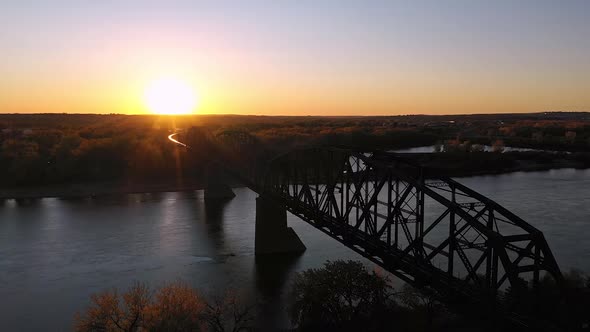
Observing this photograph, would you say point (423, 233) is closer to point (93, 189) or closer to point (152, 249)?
point (152, 249)

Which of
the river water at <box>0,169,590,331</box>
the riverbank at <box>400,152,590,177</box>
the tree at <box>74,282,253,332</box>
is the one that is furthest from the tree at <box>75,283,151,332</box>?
the riverbank at <box>400,152,590,177</box>

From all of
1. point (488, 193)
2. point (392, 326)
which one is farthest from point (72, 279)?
point (488, 193)

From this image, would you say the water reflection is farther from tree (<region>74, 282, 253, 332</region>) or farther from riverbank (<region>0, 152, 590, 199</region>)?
riverbank (<region>0, 152, 590, 199</region>)

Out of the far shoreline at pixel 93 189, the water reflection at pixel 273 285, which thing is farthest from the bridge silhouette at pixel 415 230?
the far shoreline at pixel 93 189

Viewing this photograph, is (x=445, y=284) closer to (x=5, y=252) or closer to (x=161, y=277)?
(x=161, y=277)

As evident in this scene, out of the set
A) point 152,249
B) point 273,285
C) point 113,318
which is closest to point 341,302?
point 273,285

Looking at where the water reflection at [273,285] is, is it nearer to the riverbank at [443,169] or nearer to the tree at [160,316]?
the tree at [160,316]
